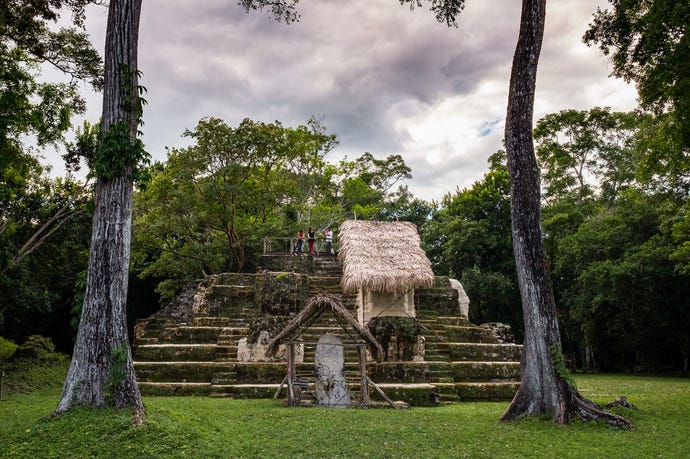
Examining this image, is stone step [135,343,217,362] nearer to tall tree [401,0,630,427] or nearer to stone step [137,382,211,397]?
stone step [137,382,211,397]

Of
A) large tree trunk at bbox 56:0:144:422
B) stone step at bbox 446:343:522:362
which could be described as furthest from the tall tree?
stone step at bbox 446:343:522:362

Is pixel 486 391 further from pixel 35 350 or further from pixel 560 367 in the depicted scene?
pixel 35 350

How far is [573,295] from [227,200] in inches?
567

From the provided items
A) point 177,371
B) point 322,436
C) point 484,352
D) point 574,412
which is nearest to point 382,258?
point 484,352

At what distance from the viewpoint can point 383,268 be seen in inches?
514

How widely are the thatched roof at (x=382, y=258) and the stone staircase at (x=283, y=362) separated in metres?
1.20

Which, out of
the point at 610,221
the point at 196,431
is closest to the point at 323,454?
the point at 196,431

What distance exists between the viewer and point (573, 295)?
868 inches

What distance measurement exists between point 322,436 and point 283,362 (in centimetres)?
504

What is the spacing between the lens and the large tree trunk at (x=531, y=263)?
6.71 m

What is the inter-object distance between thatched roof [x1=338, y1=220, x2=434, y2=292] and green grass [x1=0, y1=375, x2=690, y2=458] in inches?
213

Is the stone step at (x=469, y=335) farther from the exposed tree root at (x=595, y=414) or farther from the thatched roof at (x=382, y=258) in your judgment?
the exposed tree root at (x=595, y=414)

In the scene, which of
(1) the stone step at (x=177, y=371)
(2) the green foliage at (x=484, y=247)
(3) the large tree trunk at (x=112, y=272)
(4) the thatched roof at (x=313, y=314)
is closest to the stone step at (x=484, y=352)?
(4) the thatched roof at (x=313, y=314)

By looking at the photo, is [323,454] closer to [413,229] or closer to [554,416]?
[554,416]
